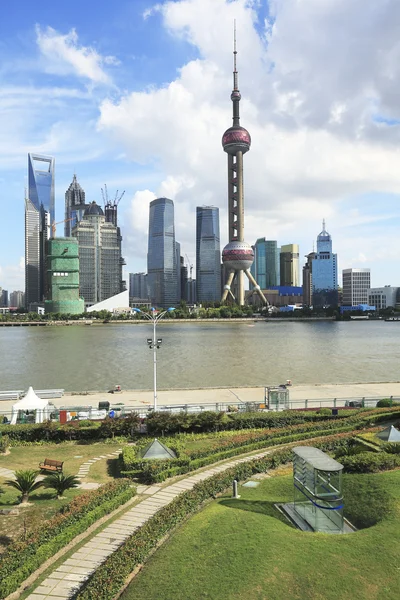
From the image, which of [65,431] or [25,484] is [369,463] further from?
[65,431]

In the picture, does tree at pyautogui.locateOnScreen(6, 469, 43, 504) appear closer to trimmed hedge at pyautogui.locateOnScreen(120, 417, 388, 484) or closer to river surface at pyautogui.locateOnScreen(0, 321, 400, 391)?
trimmed hedge at pyautogui.locateOnScreen(120, 417, 388, 484)

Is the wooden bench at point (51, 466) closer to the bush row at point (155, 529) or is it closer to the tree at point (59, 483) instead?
the tree at point (59, 483)

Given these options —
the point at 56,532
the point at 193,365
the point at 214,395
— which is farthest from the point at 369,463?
the point at 193,365

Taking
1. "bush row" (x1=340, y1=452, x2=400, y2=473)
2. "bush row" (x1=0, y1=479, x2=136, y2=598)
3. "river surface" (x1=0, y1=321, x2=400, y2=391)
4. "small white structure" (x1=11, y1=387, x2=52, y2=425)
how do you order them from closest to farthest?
"bush row" (x1=0, y1=479, x2=136, y2=598) → "bush row" (x1=340, y1=452, x2=400, y2=473) → "small white structure" (x1=11, y1=387, x2=52, y2=425) → "river surface" (x1=0, y1=321, x2=400, y2=391)

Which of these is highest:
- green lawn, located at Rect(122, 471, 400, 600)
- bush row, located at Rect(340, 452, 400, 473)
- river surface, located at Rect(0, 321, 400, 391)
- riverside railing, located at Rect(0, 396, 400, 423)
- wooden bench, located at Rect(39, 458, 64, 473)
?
bush row, located at Rect(340, 452, 400, 473)

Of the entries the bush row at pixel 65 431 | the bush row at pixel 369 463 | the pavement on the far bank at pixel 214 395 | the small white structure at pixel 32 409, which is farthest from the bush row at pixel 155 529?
the pavement on the far bank at pixel 214 395

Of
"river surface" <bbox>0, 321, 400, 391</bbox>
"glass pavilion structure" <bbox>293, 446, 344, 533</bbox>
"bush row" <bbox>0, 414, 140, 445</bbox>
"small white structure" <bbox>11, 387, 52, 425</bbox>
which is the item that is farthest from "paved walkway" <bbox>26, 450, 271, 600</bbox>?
"river surface" <bbox>0, 321, 400, 391</bbox>
